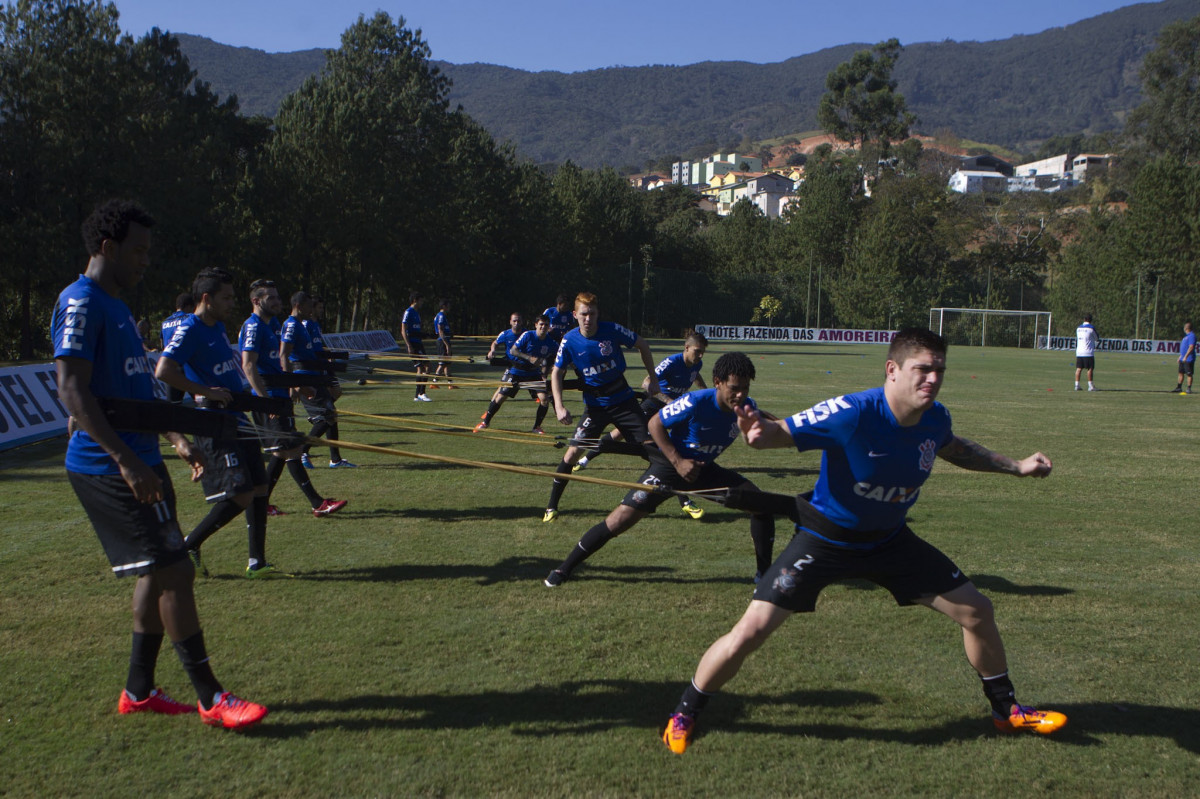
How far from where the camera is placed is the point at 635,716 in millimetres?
4312

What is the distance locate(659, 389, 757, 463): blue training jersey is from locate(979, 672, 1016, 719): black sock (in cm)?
208

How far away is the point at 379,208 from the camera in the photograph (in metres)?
40.8

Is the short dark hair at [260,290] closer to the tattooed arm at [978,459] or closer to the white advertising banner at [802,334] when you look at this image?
the tattooed arm at [978,459]

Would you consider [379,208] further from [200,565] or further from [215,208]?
[200,565]

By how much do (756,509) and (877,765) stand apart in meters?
1.23

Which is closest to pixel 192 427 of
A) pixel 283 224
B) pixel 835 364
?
pixel 835 364

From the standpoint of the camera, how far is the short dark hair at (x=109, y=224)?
3891mm

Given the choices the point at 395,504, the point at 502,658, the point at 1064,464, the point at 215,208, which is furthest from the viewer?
the point at 215,208

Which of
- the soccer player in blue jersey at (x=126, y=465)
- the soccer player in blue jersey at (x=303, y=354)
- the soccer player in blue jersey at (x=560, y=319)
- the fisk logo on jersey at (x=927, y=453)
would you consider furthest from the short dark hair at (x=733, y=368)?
the soccer player in blue jersey at (x=560, y=319)

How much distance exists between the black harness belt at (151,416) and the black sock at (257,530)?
248 cm

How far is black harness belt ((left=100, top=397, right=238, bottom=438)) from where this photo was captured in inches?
151

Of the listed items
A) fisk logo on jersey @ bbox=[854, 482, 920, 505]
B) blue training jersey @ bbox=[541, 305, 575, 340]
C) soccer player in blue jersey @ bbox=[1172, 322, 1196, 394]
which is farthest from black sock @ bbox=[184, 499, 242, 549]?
soccer player in blue jersey @ bbox=[1172, 322, 1196, 394]

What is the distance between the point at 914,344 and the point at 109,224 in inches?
139

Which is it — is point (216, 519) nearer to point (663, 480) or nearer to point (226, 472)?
point (226, 472)
